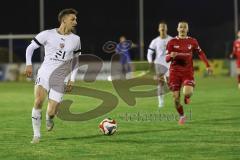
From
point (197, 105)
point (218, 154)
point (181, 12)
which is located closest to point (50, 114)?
point (218, 154)

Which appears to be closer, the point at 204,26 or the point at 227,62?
the point at 227,62

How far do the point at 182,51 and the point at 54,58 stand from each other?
12.7 ft

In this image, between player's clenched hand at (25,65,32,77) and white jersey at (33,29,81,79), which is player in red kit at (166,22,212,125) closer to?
white jersey at (33,29,81,79)

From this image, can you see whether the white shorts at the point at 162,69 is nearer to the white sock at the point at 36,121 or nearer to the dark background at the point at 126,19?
the white sock at the point at 36,121

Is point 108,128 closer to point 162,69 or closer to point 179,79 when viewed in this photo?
point 179,79

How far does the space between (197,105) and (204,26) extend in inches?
1315

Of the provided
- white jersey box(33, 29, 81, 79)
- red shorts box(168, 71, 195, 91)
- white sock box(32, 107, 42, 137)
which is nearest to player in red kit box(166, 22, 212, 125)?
red shorts box(168, 71, 195, 91)

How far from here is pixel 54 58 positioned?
1113cm

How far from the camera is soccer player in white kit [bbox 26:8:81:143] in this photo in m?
10.9

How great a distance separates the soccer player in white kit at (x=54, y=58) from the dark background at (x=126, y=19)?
31682 mm

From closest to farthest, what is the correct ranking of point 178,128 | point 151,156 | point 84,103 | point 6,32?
point 151,156, point 178,128, point 84,103, point 6,32

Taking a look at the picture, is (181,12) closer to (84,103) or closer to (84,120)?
(84,103)

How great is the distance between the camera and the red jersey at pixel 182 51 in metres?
13.9

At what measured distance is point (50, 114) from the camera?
1183 cm
